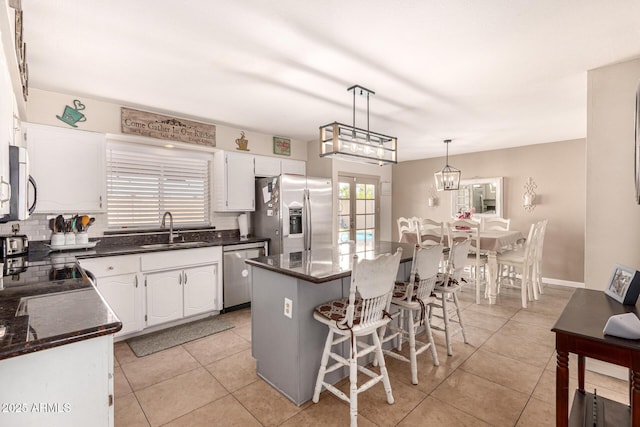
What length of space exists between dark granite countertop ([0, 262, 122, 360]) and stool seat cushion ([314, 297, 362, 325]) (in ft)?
3.86

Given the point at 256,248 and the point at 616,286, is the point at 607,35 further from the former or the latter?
the point at 256,248

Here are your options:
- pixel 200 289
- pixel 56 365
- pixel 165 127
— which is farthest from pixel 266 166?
pixel 56 365

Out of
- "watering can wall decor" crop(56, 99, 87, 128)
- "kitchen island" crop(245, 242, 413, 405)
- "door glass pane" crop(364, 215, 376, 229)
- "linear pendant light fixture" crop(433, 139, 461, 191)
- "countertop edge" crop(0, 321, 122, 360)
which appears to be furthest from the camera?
"door glass pane" crop(364, 215, 376, 229)

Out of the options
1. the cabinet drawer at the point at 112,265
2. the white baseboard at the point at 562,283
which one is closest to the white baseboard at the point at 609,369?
the white baseboard at the point at 562,283

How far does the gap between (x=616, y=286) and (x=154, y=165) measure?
425 centimetres

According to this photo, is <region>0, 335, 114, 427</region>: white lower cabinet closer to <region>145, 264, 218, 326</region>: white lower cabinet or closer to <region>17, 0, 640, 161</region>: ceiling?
<region>17, 0, 640, 161</region>: ceiling

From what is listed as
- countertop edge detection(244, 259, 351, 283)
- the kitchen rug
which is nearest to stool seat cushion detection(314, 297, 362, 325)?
countertop edge detection(244, 259, 351, 283)

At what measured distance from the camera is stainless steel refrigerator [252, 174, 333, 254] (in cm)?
409

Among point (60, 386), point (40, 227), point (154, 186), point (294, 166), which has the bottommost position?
point (60, 386)

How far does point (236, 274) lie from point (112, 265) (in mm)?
1350

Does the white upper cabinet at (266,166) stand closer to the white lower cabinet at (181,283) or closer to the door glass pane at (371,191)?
the white lower cabinet at (181,283)

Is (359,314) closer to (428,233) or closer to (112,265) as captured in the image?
(112,265)

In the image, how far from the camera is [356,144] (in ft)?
8.56

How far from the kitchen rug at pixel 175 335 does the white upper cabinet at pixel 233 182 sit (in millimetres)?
1447
